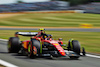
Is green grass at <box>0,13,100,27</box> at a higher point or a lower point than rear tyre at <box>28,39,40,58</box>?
higher

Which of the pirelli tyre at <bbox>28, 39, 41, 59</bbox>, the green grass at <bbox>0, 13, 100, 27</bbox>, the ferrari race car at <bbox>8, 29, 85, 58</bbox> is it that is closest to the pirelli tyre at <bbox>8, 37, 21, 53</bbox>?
the ferrari race car at <bbox>8, 29, 85, 58</bbox>

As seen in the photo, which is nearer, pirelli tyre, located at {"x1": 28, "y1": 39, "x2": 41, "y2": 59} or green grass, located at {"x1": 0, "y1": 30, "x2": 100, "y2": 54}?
pirelli tyre, located at {"x1": 28, "y1": 39, "x2": 41, "y2": 59}

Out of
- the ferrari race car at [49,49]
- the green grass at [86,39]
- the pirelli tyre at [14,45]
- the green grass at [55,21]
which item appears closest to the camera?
the ferrari race car at [49,49]

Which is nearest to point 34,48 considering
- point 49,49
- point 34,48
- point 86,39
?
point 34,48

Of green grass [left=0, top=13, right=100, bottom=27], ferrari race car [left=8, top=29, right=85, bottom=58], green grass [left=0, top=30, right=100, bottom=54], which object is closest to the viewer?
ferrari race car [left=8, top=29, right=85, bottom=58]

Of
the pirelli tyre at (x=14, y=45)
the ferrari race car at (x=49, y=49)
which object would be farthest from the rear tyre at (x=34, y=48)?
the pirelli tyre at (x=14, y=45)

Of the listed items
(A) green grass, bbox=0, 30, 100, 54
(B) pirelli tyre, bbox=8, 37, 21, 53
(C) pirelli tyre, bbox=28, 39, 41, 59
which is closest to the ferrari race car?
(C) pirelli tyre, bbox=28, 39, 41, 59

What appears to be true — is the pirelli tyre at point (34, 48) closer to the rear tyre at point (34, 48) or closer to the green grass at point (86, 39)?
the rear tyre at point (34, 48)

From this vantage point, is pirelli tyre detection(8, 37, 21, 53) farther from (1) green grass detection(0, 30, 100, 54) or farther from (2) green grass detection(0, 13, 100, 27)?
(2) green grass detection(0, 13, 100, 27)

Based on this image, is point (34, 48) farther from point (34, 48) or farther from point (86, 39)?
point (86, 39)

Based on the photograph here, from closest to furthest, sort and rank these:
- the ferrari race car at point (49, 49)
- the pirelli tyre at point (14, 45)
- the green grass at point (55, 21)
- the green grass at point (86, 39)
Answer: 1. the ferrari race car at point (49, 49)
2. the pirelli tyre at point (14, 45)
3. the green grass at point (86, 39)
4. the green grass at point (55, 21)

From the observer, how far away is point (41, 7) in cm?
8981

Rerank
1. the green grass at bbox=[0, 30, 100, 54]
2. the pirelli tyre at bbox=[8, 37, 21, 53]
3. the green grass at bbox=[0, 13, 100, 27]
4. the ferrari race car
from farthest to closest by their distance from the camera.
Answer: the green grass at bbox=[0, 13, 100, 27], the green grass at bbox=[0, 30, 100, 54], the pirelli tyre at bbox=[8, 37, 21, 53], the ferrari race car

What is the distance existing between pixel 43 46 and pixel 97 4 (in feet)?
168
